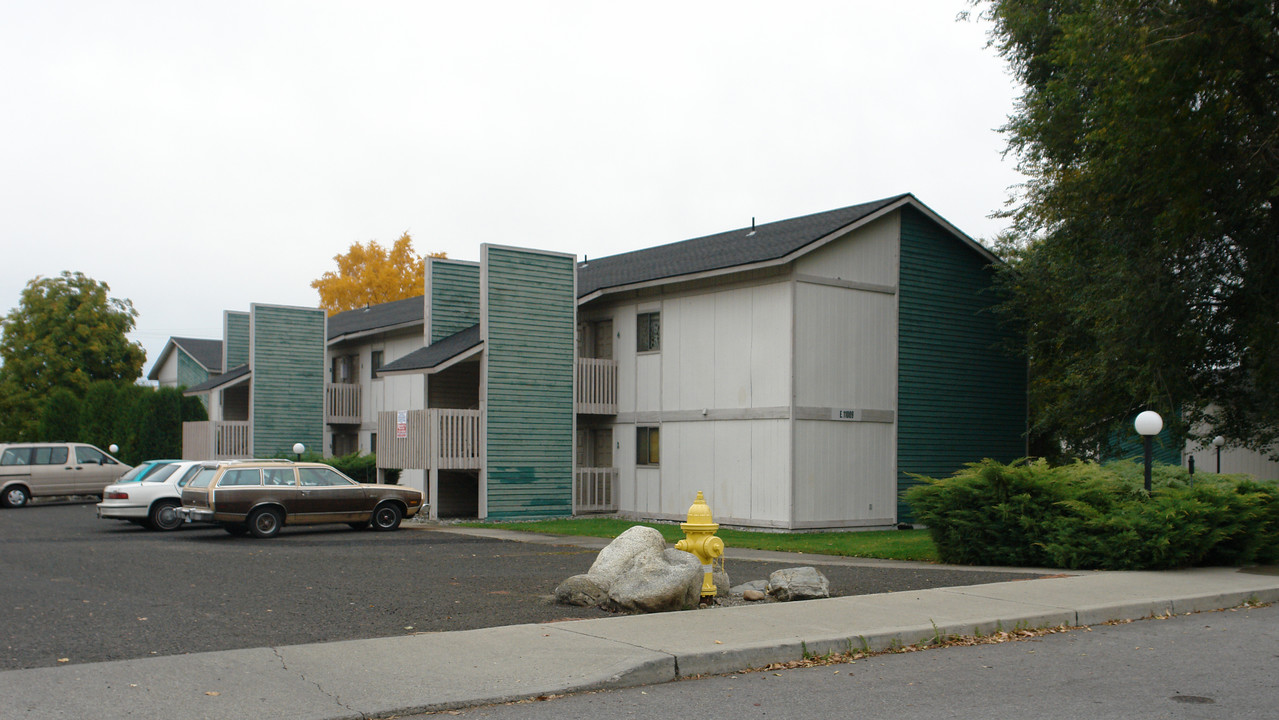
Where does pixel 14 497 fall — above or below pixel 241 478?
below

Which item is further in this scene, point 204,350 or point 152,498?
point 204,350

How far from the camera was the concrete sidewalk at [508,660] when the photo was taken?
22.8 ft

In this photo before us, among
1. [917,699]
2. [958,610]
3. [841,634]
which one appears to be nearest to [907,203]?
[958,610]

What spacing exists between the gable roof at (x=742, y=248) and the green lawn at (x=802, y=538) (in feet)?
18.2

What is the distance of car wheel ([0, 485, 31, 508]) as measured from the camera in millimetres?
31017

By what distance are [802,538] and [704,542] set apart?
9943mm

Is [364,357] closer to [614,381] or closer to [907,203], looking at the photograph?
[614,381]

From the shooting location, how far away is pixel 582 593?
37.0 ft

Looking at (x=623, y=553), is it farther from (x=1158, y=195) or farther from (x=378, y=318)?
(x=378, y=318)

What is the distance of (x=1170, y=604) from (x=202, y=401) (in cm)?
4323

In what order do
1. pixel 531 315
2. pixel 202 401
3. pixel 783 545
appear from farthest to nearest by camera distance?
pixel 202 401 < pixel 531 315 < pixel 783 545

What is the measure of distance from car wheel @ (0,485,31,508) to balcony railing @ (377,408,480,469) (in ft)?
42.7

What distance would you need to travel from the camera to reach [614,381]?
27.2 meters

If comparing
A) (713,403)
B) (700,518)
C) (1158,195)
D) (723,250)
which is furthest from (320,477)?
(1158,195)
